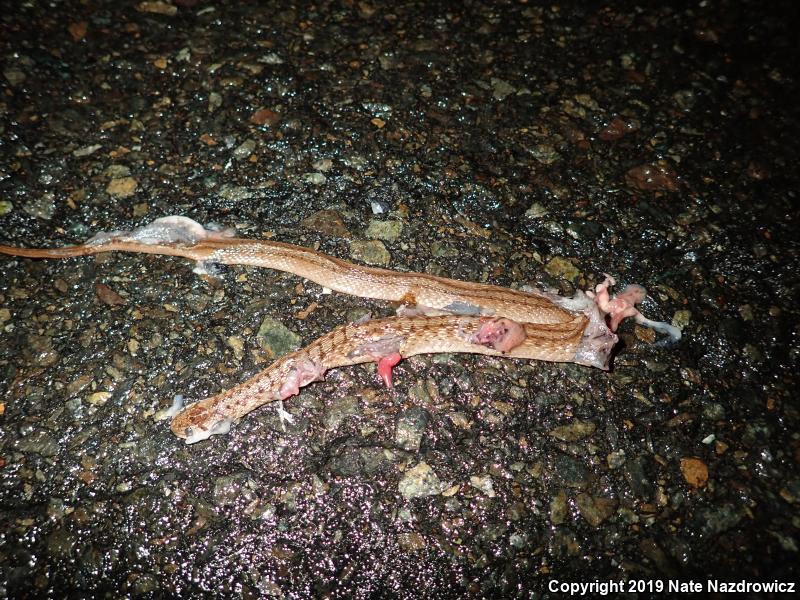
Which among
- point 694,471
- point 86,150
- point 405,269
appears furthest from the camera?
point 86,150

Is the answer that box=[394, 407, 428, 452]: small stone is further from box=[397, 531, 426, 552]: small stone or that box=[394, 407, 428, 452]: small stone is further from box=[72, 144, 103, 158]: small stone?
box=[72, 144, 103, 158]: small stone

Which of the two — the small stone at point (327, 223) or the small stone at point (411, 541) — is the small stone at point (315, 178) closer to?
the small stone at point (327, 223)

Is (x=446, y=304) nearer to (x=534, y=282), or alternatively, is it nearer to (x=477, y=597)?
(x=534, y=282)

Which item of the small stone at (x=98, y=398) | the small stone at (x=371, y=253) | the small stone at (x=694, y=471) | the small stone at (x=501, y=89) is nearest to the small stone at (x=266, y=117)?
the small stone at (x=371, y=253)

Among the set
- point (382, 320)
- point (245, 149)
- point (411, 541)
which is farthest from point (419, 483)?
point (245, 149)

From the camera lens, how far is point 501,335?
334cm

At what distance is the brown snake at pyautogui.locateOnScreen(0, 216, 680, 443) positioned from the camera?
10.6 ft

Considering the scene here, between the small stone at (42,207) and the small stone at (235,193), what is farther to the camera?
the small stone at (235,193)

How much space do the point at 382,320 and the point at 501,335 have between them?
839 mm

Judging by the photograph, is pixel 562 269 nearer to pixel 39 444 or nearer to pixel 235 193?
pixel 235 193

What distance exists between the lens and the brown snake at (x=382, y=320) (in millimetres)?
3223

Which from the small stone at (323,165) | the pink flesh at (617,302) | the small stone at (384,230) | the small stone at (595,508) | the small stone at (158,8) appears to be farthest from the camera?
the small stone at (158,8)

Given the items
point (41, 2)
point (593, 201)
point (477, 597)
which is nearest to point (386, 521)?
point (477, 597)

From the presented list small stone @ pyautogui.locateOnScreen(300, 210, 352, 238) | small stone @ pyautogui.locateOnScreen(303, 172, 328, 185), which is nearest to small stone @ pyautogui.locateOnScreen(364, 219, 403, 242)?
small stone @ pyautogui.locateOnScreen(300, 210, 352, 238)
